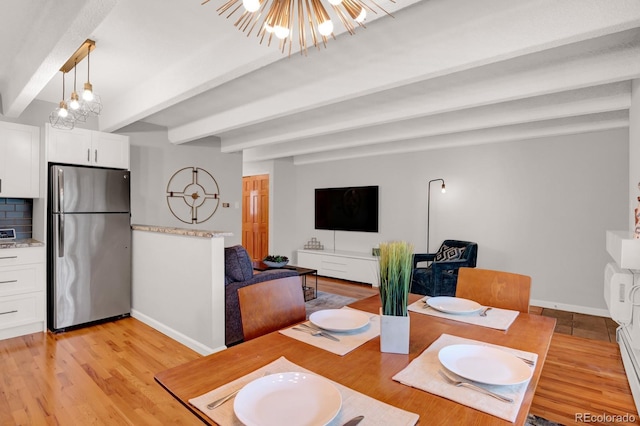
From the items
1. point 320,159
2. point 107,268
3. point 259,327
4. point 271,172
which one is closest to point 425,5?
point 259,327

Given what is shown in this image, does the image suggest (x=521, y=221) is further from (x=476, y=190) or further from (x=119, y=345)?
(x=119, y=345)

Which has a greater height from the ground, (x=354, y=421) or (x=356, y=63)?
(x=356, y=63)

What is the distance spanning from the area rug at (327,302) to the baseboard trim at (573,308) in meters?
2.43

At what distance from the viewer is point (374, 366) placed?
42.7 inches

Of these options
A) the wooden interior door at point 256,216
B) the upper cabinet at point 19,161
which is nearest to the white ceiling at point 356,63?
the upper cabinet at point 19,161

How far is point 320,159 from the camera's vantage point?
6.60 metres

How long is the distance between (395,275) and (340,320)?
42 centimetres

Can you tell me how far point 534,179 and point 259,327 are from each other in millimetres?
4357

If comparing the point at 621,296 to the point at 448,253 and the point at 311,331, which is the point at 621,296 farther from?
the point at 448,253

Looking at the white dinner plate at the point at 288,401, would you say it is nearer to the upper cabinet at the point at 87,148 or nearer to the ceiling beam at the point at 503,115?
the ceiling beam at the point at 503,115

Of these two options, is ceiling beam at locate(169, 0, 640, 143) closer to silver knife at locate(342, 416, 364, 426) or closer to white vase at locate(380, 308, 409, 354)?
white vase at locate(380, 308, 409, 354)

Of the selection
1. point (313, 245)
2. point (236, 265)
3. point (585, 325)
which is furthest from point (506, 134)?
point (236, 265)

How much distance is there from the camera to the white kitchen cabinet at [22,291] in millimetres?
3182

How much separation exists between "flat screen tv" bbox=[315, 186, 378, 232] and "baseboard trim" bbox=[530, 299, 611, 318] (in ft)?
8.47
